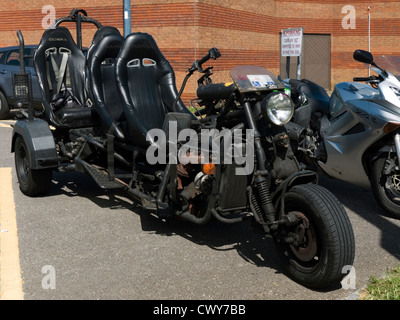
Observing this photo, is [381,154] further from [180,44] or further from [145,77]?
[180,44]

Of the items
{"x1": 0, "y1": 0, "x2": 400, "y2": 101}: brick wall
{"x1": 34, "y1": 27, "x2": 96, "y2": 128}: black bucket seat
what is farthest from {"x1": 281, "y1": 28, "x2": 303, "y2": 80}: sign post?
{"x1": 0, "y1": 0, "x2": 400, "y2": 101}: brick wall

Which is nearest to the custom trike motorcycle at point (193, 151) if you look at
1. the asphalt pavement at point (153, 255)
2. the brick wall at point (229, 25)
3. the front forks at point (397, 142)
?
the asphalt pavement at point (153, 255)

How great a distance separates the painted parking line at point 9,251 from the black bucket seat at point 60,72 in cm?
128

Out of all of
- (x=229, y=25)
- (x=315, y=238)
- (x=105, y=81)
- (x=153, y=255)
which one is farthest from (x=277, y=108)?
(x=229, y=25)

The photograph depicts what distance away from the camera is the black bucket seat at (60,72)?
7.13 m

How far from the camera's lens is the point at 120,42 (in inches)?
252

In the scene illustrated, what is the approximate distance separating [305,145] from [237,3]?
11.9 meters

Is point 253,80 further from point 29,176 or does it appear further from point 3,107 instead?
point 3,107

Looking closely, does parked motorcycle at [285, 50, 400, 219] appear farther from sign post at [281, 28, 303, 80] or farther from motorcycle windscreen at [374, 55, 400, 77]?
sign post at [281, 28, 303, 80]

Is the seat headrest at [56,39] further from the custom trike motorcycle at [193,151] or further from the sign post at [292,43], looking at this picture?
the sign post at [292,43]

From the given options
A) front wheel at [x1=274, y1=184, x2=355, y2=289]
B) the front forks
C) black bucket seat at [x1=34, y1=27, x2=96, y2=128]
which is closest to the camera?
front wheel at [x1=274, y1=184, x2=355, y2=289]

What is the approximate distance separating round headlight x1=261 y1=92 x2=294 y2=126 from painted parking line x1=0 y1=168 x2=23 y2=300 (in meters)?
2.25

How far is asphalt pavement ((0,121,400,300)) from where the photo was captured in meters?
3.87
